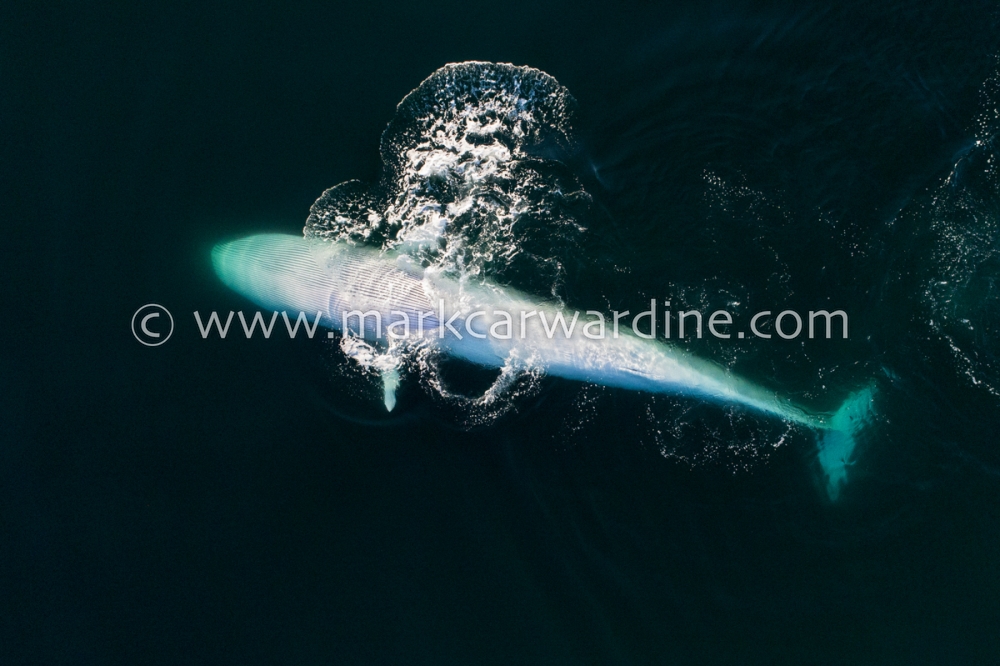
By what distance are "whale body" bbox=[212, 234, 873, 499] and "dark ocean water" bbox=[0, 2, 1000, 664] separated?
0.43m

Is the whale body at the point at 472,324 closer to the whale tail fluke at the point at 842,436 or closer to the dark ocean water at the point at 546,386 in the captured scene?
the whale tail fluke at the point at 842,436

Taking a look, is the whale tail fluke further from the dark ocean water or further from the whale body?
the dark ocean water

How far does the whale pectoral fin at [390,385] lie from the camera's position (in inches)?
725

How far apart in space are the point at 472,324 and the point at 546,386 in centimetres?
245

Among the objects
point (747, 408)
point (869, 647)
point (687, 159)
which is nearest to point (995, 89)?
point (687, 159)

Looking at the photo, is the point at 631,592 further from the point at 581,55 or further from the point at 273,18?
the point at 273,18

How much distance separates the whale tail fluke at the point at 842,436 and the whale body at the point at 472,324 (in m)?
0.02

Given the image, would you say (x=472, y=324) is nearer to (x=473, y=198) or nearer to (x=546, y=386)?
(x=546, y=386)

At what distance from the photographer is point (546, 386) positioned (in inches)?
722

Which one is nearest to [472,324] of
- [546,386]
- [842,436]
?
[546,386]

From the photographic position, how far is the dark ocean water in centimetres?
1677

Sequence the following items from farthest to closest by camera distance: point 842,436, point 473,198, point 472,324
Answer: point 473,198 < point 472,324 < point 842,436

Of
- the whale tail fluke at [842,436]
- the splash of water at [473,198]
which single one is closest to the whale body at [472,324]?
the whale tail fluke at [842,436]

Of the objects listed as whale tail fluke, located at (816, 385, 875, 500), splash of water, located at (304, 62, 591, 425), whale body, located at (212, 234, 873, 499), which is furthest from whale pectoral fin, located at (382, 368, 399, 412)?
whale tail fluke, located at (816, 385, 875, 500)
